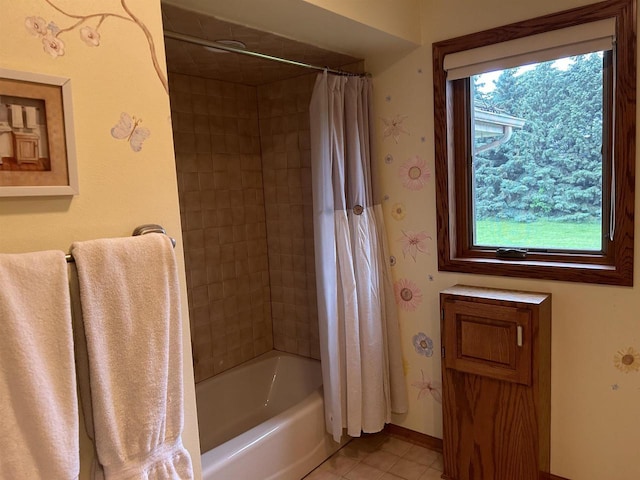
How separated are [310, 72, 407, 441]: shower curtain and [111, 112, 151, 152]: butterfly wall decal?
3.69ft

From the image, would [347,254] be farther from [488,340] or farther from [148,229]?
[148,229]

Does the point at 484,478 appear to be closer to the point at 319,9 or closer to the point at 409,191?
the point at 409,191

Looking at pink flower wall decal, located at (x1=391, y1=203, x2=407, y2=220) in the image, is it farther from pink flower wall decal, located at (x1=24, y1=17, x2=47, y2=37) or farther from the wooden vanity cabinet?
pink flower wall decal, located at (x1=24, y1=17, x2=47, y2=37)

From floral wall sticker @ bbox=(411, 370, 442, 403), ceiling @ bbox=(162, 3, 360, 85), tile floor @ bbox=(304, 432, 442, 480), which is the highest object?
ceiling @ bbox=(162, 3, 360, 85)

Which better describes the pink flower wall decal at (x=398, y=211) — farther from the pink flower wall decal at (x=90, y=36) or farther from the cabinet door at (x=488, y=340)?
the pink flower wall decal at (x=90, y=36)

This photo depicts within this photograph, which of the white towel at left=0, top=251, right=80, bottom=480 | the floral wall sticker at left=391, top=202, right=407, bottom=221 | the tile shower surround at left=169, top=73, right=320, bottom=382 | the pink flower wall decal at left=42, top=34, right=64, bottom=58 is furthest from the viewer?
the tile shower surround at left=169, top=73, right=320, bottom=382

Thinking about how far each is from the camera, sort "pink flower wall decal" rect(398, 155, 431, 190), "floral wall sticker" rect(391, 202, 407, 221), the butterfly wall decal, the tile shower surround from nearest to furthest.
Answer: the butterfly wall decal → "pink flower wall decal" rect(398, 155, 431, 190) → "floral wall sticker" rect(391, 202, 407, 221) → the tile shower surround

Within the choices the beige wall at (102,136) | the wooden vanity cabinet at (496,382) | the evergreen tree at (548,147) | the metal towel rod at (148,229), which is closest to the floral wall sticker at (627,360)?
the wooden vanity cabinet at (496,382)

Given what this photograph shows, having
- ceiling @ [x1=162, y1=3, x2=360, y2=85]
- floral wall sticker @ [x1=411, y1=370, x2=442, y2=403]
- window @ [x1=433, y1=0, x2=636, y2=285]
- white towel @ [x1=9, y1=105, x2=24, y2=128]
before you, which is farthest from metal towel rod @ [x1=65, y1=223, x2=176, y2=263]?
floral wall sticker @ [x1=411, y1=370, x2=442, y2=403]

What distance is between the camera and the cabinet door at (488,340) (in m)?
1.90

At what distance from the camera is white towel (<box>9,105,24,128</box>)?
942 millimetres

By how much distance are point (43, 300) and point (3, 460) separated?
30 centimetres

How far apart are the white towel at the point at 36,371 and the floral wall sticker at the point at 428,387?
1.83 metres

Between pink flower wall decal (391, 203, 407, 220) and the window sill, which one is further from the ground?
pink flower wall decal (391, 203, 407, 220)
